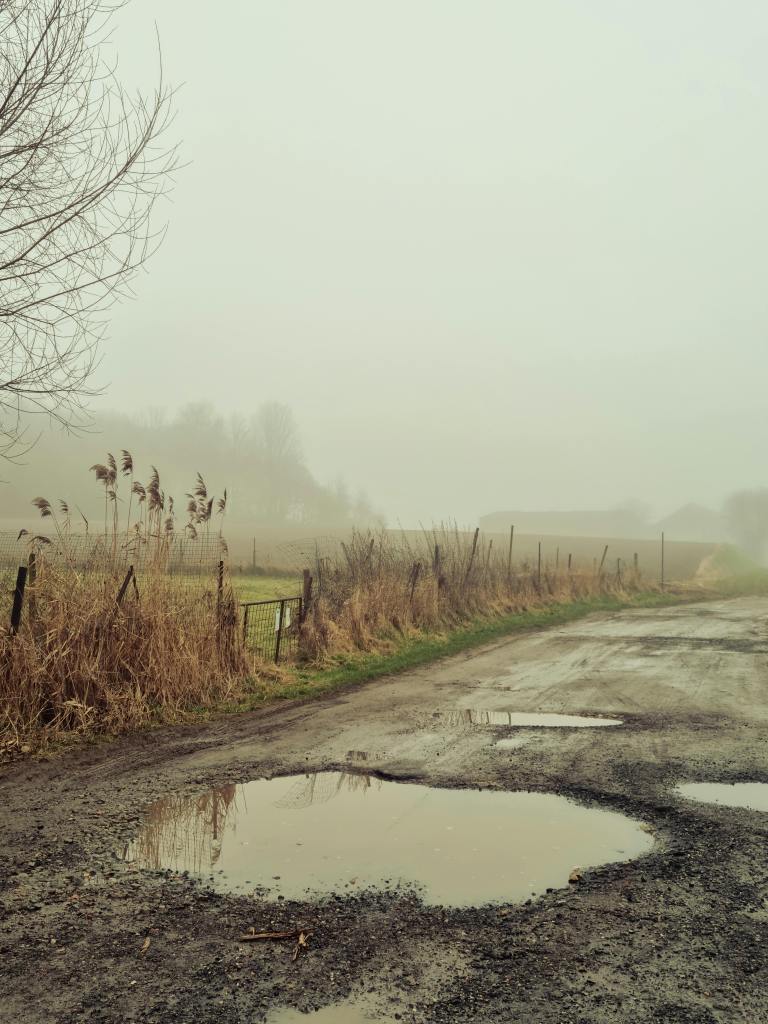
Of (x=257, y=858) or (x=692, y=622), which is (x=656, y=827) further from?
(x=692, y=622)

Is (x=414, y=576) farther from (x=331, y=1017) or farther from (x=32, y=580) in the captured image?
(x=331, y=1017)

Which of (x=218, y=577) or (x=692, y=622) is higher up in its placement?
(x=218, y=577)

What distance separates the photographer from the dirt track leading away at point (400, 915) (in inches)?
122

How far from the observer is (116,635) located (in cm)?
852

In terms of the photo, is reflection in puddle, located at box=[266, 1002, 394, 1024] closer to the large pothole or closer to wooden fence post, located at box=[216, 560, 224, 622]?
the large pothole

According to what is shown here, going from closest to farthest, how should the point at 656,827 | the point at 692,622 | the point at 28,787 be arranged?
the point at 656,827, the point at 28,787, the point at 692,622

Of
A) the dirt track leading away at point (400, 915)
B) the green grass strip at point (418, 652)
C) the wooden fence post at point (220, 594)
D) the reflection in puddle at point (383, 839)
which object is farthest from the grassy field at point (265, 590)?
the reflection in puddle at point (383, 839)

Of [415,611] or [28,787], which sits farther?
[415,611]

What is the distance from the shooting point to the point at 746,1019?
2955mm

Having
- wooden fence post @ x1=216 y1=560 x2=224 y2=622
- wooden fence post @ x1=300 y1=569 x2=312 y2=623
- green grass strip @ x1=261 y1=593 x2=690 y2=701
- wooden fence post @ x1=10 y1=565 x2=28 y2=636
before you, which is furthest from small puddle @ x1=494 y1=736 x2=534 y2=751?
wooden fence post @ x1=300 y1=569 x2=312 y2=623

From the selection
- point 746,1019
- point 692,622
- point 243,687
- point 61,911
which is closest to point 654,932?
point 746,1019

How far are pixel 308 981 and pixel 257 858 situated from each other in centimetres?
146

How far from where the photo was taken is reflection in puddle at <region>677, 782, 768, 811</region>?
18.5 ft

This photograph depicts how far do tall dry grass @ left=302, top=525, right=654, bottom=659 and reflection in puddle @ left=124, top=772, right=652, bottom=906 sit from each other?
701 centimetres
